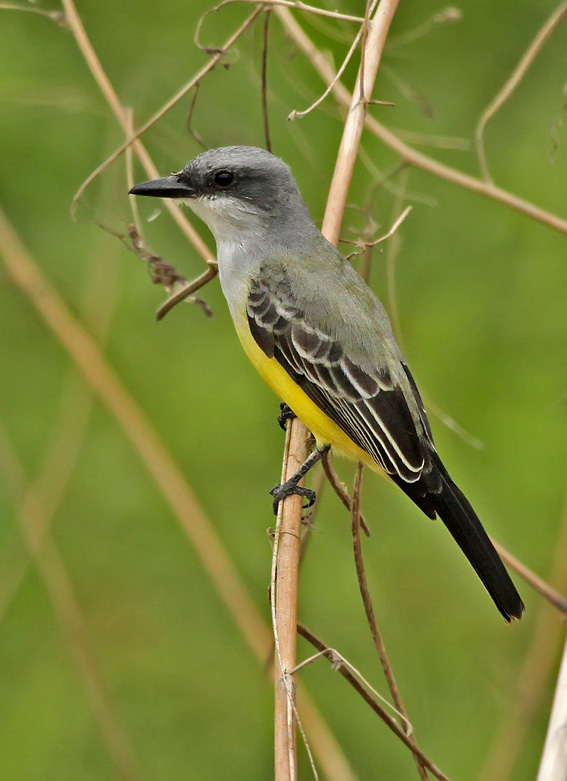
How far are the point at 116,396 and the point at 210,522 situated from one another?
436 millimetres

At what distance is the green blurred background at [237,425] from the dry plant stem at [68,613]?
0.01m

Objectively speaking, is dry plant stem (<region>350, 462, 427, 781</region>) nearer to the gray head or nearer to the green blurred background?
the green blurred background

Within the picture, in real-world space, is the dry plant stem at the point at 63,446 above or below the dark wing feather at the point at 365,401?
above

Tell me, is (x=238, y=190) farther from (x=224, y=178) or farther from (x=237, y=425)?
(x=237, y=425)

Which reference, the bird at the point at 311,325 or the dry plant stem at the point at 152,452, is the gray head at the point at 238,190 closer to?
the bird at the point at 311,325

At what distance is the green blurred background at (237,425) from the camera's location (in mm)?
2850

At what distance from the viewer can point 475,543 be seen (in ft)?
7.83

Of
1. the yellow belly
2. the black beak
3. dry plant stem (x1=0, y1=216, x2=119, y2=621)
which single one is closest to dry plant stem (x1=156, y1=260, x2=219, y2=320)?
the black beak

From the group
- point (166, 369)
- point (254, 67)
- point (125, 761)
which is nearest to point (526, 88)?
point (254, 67)

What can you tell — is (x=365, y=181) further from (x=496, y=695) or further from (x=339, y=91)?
(x=496, y=695)

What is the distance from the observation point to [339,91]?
2652 mm

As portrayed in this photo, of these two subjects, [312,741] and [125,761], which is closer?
[312,741]

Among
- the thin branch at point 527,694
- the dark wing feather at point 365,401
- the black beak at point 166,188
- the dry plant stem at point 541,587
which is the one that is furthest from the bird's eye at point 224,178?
the thin branch at point 527,694

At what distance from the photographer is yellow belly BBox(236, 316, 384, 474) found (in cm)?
270
